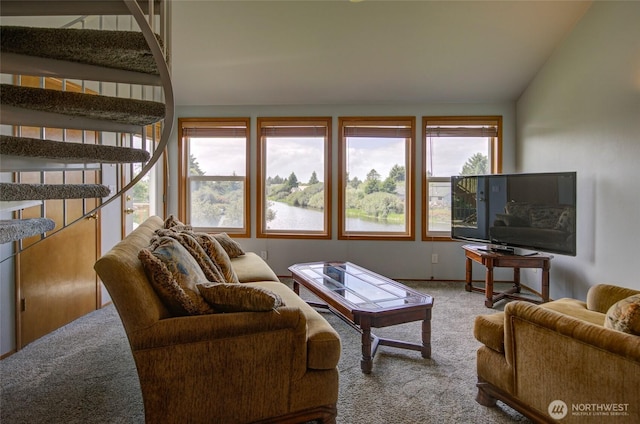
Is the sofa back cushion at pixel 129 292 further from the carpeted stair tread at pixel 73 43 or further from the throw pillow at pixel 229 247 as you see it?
the throw pillow at pixel 229 247

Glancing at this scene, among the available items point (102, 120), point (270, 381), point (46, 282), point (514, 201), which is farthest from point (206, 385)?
point (514, 201)

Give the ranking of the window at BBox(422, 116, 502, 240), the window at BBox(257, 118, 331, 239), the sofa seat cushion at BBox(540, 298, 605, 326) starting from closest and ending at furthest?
the sofa seat cushion at BBox(540, 298, 605, 326) → the window at BBox(422, 116, 502, 240) → the window at BBox(257, 118, 331, 239)

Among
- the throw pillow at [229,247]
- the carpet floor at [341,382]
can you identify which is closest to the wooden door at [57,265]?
the carpet floor at [341,382]

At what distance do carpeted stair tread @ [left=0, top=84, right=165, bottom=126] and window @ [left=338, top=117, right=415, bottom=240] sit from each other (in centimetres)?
272

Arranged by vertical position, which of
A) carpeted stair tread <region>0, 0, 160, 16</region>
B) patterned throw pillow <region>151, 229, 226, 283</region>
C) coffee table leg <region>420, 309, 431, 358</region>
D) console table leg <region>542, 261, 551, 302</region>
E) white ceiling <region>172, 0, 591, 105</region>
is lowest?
coffee table leg <region>420, 309, 431, 358</region>

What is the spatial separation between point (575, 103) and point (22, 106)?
13.3 ft

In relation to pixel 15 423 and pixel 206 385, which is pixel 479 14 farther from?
pixel 15 423

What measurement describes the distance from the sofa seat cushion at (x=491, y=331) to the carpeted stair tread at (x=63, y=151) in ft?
7.06

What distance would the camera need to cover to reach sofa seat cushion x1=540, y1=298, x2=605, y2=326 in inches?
71.6

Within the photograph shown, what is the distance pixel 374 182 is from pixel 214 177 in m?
2.09

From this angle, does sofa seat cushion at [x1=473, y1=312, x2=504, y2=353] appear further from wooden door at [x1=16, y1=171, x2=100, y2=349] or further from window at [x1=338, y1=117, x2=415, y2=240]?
wooden door at [x1=16, y1=171, x2=100, y2=349]

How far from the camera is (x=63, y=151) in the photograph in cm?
162

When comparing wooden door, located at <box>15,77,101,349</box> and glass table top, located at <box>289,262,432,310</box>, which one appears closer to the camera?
glass table top, located at <box>289,262,432,310</box>

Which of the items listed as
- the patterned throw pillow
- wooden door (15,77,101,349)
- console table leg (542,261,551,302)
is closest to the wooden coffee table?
the patterned throw pillow
